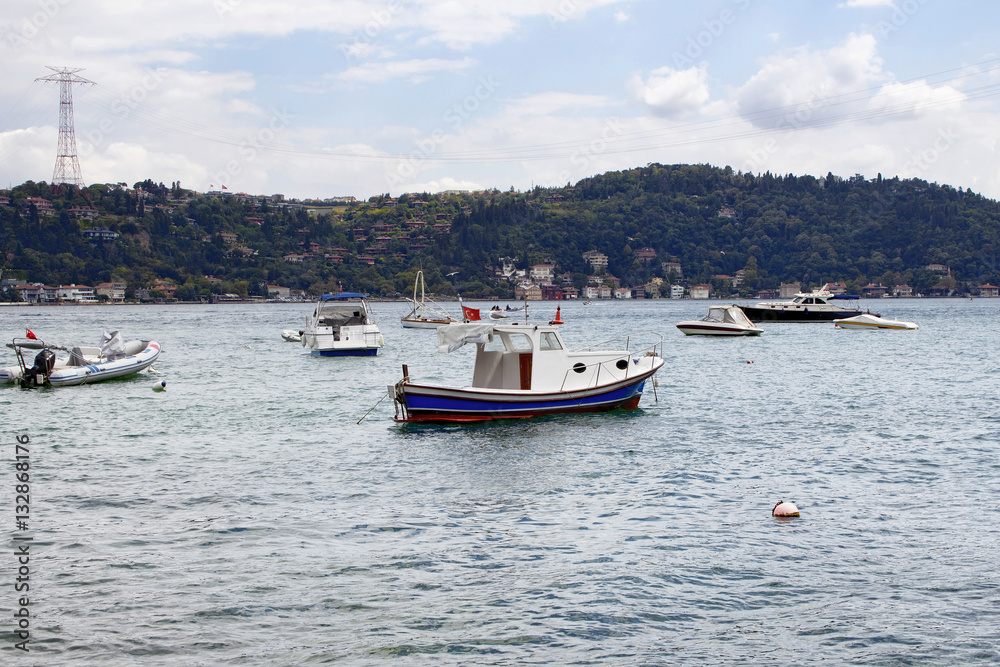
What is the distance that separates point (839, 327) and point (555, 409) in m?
71.7

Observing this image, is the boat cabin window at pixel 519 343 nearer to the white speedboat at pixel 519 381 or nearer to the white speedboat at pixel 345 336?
the white speedboat at pixel 519 381

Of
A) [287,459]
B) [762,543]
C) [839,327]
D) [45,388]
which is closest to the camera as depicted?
[762,543]

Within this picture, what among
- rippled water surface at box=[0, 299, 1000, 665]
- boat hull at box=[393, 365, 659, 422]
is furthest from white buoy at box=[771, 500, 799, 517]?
boat hull at box=[393, 365, 659, 422]

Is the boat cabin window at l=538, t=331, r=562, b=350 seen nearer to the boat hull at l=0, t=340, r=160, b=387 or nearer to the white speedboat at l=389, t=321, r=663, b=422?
the white speedboat at l=389, t=321, r=663, b=422

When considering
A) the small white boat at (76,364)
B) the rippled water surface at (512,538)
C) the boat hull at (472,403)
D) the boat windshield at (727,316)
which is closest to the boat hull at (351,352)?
the small white boat at (76,364)

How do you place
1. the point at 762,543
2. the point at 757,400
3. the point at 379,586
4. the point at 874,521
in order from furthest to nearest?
the point at 757,400
the point at 874,521
the point at 762,543
the point at 379,586

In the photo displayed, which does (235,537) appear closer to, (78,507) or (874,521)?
(78,507)

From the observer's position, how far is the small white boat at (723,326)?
7450 centimetres

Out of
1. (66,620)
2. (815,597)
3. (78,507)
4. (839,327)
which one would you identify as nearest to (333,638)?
(66,620)

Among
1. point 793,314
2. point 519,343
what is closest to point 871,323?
point 793,314

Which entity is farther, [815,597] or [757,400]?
[757,400]

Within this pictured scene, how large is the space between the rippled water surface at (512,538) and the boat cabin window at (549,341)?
2.15 m

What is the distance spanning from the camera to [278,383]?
39.6 m

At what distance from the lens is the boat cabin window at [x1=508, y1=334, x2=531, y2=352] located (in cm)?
2553
